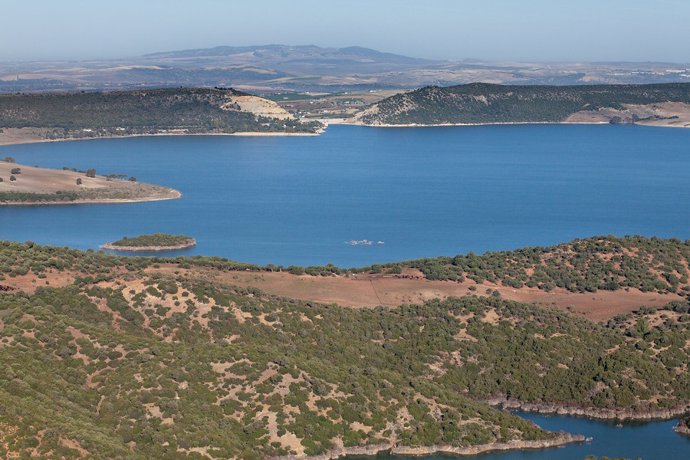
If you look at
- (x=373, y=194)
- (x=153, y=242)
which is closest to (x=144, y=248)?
(x=153, y=242)

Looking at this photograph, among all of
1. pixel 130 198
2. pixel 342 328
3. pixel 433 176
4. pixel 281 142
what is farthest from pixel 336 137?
pixel 342 328

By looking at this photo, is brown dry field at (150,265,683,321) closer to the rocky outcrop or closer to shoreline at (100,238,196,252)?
the rocky outcrop

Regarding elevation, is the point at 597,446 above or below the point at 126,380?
below

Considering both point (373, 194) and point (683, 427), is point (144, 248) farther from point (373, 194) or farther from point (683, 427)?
point (683, 427)

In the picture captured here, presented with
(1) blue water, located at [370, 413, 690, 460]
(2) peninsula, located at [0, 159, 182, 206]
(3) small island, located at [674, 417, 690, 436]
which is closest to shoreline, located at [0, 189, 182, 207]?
(2) peninsula, located at [0, 159, 182, 206]

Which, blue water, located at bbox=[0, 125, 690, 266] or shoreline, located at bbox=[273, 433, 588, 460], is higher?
shoreline, located at bbox=[273, 433, 588, 460]

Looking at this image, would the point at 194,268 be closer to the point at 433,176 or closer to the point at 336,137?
the point at 433,176
